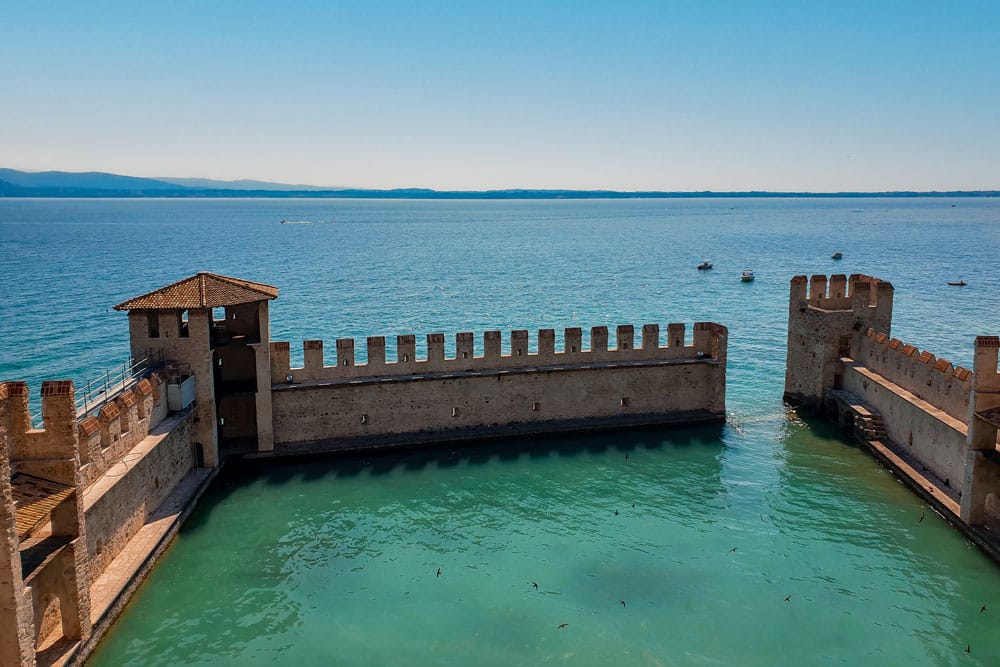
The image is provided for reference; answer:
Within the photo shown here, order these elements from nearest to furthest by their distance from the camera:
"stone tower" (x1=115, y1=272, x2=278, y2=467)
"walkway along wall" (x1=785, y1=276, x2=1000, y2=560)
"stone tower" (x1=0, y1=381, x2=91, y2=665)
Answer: "stone tower" (x1=0, y1=381, x2=91, y2=665), "walkway along wall" (x1=785, y1=276, x2=1000, y2=560), "stone tower" (x1=115, y1=272, x2=278, y2=467)

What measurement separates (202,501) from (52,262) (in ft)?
245

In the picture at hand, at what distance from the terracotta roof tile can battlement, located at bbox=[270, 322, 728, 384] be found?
5.87ft

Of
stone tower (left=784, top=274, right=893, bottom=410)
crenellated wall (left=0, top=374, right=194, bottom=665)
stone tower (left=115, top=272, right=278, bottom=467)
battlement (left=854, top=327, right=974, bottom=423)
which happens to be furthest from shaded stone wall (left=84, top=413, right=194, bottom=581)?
stone tower (left=784, top=274, right=893, bottom=410)

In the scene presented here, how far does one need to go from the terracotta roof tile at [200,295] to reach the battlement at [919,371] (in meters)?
18.2

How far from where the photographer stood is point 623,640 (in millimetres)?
14594

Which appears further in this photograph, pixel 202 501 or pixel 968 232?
pixel 968 232

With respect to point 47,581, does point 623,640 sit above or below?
below

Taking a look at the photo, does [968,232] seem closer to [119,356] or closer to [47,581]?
[119,356]

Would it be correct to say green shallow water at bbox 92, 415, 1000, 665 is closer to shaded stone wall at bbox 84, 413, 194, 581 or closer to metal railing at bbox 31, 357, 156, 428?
shaded stone wall at bbox 84, 413, 194, 581

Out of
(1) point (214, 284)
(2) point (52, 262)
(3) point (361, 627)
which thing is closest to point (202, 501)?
(1) point (214, 284)

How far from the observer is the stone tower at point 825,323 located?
86.4 feet

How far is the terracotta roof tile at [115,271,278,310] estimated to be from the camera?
20016 mm

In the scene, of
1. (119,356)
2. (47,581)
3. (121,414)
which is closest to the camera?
(47,581)

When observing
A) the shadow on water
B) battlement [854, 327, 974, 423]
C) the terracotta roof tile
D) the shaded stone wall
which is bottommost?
the shadow on water
